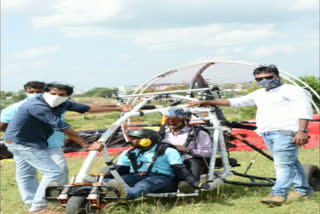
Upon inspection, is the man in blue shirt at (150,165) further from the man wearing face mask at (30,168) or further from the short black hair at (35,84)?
the short black hair at (35,84)

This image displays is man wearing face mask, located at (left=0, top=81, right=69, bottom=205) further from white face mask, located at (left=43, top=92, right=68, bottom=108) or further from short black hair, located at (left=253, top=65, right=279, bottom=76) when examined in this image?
short black hair, located at (left=253, top=65, right=279, bottom=76)

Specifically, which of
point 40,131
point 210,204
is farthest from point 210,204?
point 40,131

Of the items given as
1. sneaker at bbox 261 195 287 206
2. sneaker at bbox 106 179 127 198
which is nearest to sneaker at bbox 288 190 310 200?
sneaker at bbox 261 195 287 206

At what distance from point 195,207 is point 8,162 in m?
7.78

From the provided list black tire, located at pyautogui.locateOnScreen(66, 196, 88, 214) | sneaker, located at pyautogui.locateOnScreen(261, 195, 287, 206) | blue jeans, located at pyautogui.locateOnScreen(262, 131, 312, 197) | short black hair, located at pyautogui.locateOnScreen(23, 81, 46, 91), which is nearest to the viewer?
black tire, located at pyautogui.locateOnScreen(66, 196, 88, 214)

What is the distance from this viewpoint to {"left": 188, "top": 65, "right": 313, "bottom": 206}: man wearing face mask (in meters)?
6.57

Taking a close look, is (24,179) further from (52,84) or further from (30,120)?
(52,84)

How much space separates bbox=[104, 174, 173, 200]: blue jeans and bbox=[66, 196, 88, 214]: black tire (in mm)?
630

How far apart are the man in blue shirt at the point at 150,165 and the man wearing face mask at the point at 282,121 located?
2.76ft

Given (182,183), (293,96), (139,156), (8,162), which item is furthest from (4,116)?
(8,162)

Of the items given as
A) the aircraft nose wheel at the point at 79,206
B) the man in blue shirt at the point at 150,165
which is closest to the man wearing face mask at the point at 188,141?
the man in blue shirt at the point at 150,165

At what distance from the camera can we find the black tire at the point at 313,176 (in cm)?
786

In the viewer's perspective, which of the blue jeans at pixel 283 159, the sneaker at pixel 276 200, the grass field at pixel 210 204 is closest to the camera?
the grass field at pixel 210 204

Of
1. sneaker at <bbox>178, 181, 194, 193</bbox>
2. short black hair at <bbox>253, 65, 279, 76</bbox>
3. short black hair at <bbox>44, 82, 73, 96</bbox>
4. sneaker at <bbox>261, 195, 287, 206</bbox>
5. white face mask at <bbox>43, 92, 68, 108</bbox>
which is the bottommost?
sneaker at <bbox>261, 195, 287, 206</bbox>
